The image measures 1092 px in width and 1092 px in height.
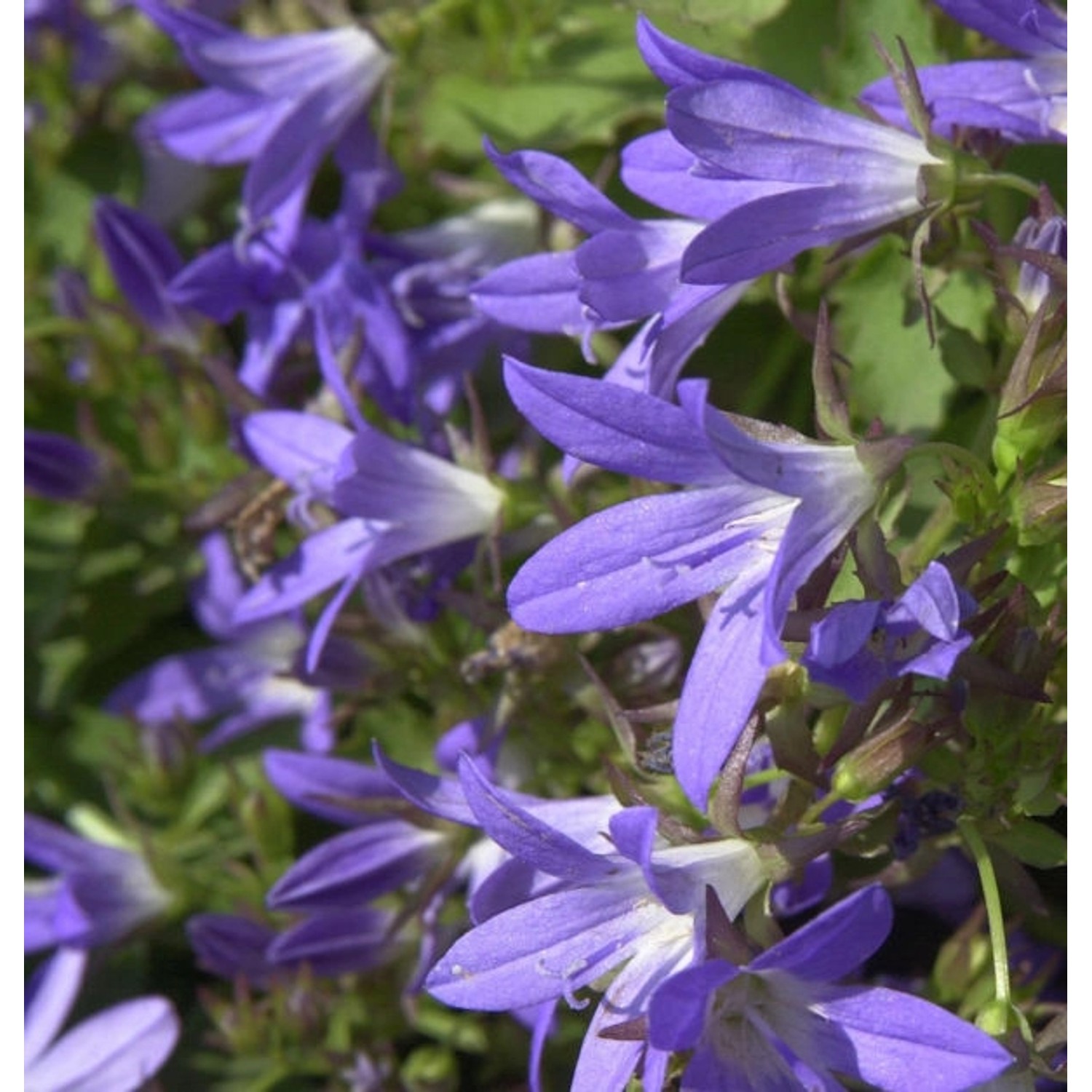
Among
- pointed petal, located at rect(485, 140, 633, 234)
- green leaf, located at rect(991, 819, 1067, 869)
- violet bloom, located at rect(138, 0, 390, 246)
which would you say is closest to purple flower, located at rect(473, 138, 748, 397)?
pointed petal, located at rect(485, 140, 633, 234)

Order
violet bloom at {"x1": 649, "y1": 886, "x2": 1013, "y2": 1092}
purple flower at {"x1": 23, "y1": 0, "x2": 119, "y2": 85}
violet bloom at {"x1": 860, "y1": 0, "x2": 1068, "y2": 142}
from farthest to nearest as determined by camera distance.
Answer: purple flower at {"x1": 23, "y1": 0, "x2": 119, "y2": 85} → violet bloom at {"x1": 860, "y1": 0, "x2": 1068, "y2": 142} → violet bloom at {"x1": 649, "y1": 886, "x2": 1013, "y2": 1092}

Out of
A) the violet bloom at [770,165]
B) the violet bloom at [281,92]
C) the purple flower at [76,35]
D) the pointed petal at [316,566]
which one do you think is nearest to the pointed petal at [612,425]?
the violet bloom at [770,165]

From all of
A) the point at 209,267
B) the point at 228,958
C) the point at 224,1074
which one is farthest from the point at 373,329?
the point at 224,1074

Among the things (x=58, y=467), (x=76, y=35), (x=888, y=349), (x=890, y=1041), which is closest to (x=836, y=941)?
(x=890, y=1041)

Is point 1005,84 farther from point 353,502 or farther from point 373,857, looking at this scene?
point 373,857

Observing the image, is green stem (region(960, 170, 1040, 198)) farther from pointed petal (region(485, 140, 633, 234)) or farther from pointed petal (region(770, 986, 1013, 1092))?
pointed petal (region(770, 986, 1013, 1092))

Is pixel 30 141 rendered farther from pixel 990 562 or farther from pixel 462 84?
pixel 990 562

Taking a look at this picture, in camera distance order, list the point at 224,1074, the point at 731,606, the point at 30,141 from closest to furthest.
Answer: the point at 731,606
the point at 224,1074
the point at 30,141

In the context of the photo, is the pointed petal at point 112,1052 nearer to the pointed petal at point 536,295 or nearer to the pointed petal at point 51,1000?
the pointed petal at point 51,1000
